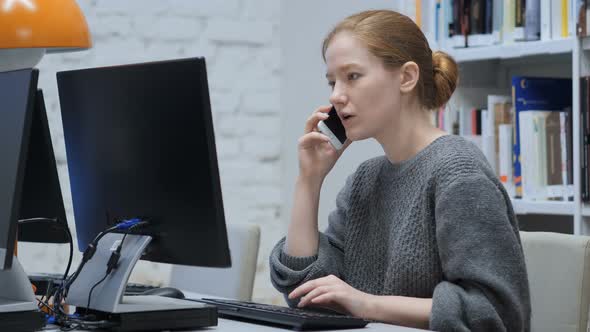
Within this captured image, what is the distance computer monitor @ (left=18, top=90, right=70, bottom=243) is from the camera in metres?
1.72

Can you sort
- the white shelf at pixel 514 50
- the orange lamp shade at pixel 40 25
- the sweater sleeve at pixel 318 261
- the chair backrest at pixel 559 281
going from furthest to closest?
the white shelf at pixel 514 50
the orange lamp shade at pixel 40 25
the sweater sleeve at pixel 318 261
the chair backrest at pixel 559 281

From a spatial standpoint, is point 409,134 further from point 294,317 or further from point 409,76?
point 294,317

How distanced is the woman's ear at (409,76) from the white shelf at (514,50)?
87 cm

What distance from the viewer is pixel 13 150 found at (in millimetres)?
1353

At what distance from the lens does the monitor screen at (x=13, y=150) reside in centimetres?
133

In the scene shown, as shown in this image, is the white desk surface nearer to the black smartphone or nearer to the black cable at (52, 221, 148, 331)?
the black cable at (52, 221, 148, 331)

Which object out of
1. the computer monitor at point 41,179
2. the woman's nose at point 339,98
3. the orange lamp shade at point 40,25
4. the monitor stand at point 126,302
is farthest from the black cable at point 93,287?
the orange lamp shade at point 40,25

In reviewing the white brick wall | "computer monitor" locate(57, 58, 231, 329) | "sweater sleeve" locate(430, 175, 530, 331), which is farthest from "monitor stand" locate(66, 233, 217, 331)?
the white brick wall

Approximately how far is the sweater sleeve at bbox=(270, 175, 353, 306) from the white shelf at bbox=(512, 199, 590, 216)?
84 centimetres

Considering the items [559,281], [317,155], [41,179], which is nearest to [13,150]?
[41,179]

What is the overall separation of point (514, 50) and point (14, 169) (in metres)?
1.67

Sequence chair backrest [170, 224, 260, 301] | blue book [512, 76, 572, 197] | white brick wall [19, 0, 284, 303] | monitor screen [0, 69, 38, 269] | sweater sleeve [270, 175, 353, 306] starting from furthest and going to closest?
white brick wall [19, 0, 284, 303] < blue book [512, 76, 572, 197] < chair backrest [170, 224, 260, 301] < sweater sleeve [270, 175, 353, 306] < monitor screen [0, 69, 38, 269]

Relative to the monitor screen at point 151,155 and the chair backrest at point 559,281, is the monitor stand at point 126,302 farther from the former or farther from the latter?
the chair backrest at point 559,281

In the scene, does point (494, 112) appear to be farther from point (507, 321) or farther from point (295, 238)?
point (507, 321)
